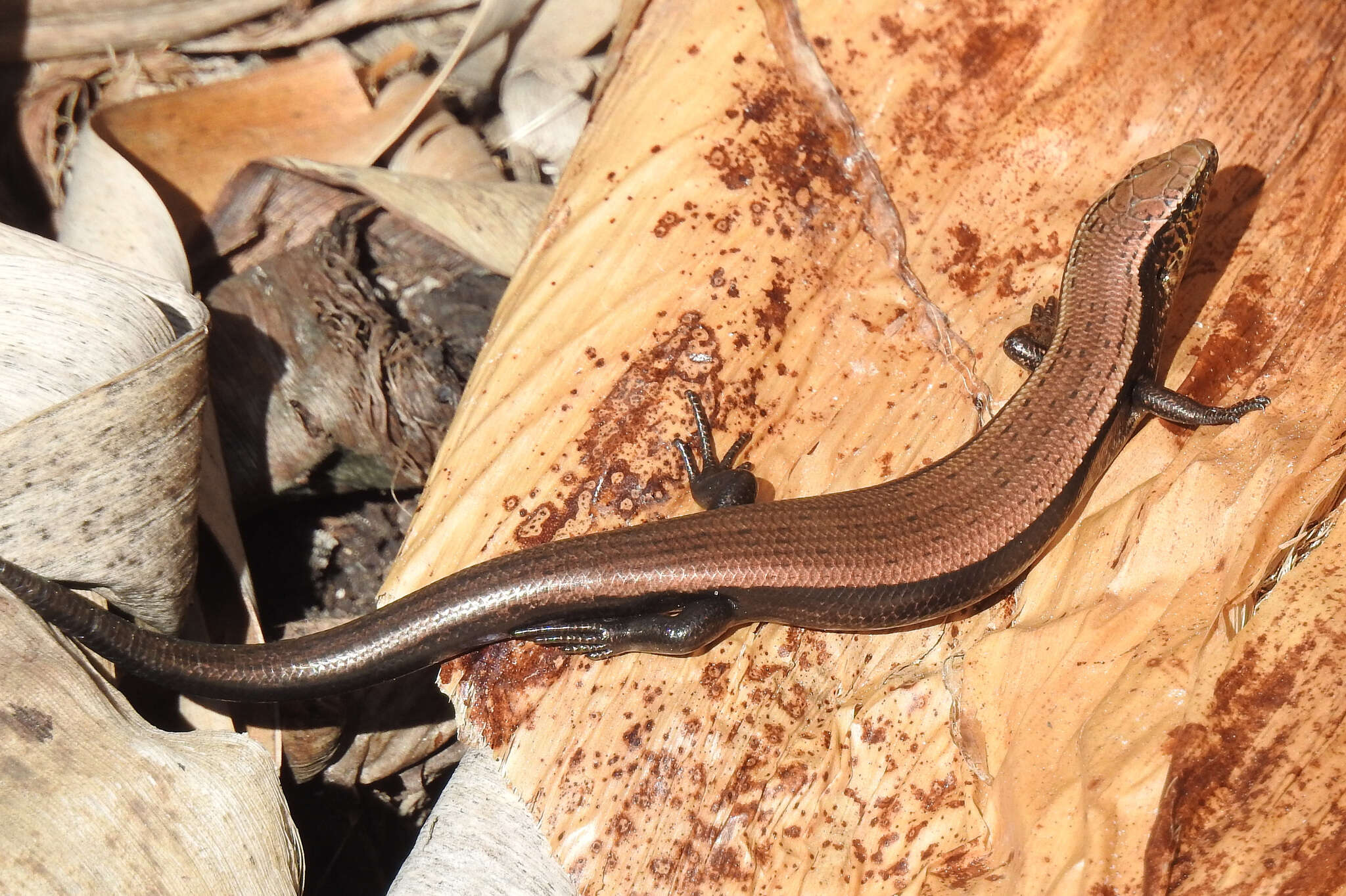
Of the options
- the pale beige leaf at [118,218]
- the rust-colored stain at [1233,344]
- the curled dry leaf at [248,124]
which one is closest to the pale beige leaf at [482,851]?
the pale beige leaf at [118,218]

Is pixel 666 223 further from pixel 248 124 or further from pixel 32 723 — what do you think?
pixel 32 723

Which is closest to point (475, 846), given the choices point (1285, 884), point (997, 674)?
point (997, 674)

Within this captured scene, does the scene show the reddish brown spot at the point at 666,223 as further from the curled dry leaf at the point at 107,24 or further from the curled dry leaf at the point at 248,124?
the curled dry leaf at the point at 107,24

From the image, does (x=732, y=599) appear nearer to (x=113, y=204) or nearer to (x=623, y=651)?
(x=623, y=651)

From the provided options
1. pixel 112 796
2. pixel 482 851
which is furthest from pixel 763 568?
pixel 112 796

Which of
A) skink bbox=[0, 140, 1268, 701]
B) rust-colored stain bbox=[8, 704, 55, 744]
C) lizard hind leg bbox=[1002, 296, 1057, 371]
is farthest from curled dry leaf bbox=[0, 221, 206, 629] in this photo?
lizard hind leg bbox=[1002, 296, 1057, 371]

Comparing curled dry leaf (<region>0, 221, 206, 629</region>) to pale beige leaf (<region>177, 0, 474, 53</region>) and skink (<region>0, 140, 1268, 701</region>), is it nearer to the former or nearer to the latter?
skink (<region>0, 140, 1268, 701</region>)
